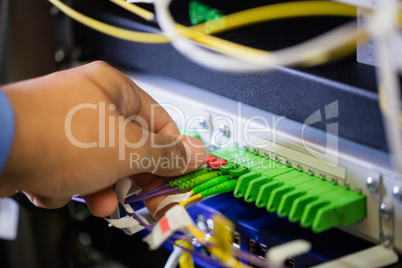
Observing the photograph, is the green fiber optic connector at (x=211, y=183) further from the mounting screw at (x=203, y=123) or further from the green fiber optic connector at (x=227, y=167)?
the mounting screw at (x=203, y=123)

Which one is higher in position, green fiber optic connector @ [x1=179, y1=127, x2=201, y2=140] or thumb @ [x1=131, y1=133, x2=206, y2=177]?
thumb @ [x1=131, y1=133, x2=206, y2=177]

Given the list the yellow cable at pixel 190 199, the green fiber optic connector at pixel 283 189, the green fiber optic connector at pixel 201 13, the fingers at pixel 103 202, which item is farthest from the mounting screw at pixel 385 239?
the green fiber optic connector at pixel 201 13

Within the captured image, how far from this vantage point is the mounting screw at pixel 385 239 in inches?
25.2

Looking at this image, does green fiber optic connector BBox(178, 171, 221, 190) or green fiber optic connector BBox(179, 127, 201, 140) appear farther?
green fiber optic connector BBox(179, 127, 201, 140)

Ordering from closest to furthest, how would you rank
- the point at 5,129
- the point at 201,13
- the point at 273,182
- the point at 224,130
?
the point at 5,129
the point at 273,182
the point at 224,130
the point at 201,13

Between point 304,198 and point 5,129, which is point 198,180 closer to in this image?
point 304,198

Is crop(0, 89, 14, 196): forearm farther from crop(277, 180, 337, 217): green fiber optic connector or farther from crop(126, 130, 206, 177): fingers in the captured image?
crop(277, 180, 337, 217): green fiber optic connector

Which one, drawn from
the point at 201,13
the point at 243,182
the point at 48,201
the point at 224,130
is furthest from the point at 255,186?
the point at 201,13

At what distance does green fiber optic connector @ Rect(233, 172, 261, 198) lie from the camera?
2.34ft

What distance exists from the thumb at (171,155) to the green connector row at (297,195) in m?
0.05

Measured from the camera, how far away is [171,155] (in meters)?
0.72

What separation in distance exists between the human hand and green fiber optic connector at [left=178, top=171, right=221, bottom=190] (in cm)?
2

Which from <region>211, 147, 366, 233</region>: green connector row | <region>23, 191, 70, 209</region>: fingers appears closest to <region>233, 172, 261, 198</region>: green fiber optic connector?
<region>211, 147, 366, 233</region>: green connector row

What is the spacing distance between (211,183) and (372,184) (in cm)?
20
